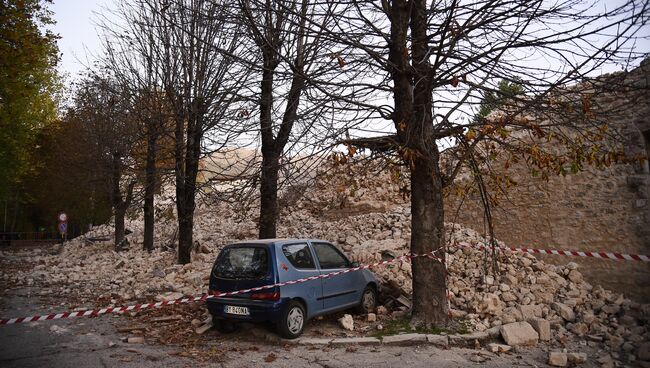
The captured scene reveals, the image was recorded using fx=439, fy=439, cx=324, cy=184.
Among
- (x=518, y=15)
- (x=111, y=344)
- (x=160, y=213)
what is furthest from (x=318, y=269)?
(x=160, y=213)

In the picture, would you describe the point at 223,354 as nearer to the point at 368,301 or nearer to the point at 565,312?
the point at 368,301

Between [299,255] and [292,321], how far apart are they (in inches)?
39.8

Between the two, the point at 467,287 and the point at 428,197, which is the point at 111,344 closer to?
the point at 428,197

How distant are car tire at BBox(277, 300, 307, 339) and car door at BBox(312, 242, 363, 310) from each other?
0.51 m

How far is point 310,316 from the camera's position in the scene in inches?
263

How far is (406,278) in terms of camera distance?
8789 millimetres

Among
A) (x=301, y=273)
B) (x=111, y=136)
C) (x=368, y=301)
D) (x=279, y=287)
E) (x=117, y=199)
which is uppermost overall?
(x=111, y=136)

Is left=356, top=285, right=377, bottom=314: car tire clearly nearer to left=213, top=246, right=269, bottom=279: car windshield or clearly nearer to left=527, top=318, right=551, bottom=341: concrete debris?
left=213, top=246, right=269, bottom=279: car windshield

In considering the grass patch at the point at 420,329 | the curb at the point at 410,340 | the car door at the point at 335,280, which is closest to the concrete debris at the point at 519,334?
the curb at the point at 410,340

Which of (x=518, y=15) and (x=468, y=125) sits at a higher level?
(x=518, y=15)

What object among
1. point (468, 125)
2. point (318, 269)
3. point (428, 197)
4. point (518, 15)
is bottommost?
point (318, 269)

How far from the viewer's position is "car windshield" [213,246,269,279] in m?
6.45

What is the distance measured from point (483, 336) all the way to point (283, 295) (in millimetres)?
2984

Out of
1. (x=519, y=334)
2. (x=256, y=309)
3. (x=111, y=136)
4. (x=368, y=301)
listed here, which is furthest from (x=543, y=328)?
(x=111, y=136)
